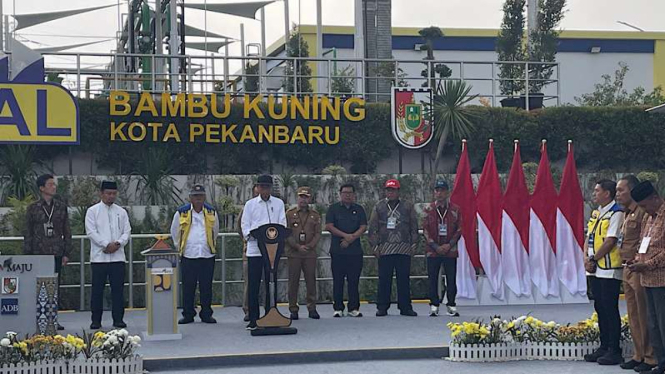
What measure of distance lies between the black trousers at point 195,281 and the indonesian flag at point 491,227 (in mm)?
4082

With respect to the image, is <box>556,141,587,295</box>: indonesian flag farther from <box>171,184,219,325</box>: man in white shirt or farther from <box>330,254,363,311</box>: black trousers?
<box>171,184,219,325</box>: man in white shirt

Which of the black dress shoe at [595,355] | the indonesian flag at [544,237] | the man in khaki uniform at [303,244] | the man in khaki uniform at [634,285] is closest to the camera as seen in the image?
the man in khaki uniform at [634,285]

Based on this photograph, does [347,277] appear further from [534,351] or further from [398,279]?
[534,351]

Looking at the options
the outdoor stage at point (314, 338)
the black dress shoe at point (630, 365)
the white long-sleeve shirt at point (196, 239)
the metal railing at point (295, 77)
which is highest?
the metal railing at point (295, 77)

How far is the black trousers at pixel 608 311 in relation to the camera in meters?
10.2

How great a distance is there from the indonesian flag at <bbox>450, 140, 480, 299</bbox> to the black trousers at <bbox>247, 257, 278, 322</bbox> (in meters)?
3.34

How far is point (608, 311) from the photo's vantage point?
1023 cm

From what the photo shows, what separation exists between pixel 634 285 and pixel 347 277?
4.93 metres

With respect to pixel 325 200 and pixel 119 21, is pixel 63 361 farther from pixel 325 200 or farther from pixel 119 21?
pixel 119 21

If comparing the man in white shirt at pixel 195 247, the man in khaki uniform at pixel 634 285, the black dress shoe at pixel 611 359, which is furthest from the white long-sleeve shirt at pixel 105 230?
the man in khaki uniform at pixel 634 285

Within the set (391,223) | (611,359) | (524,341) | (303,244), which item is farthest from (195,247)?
(611,359)

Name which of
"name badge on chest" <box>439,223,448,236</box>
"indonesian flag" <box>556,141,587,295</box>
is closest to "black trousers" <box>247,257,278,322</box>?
"name badge on chest" <box>439,223,448,236</box>

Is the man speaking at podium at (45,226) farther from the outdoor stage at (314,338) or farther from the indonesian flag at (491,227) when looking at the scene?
the indonesian flag at (491,227)

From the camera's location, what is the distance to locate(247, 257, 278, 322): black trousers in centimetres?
1243
